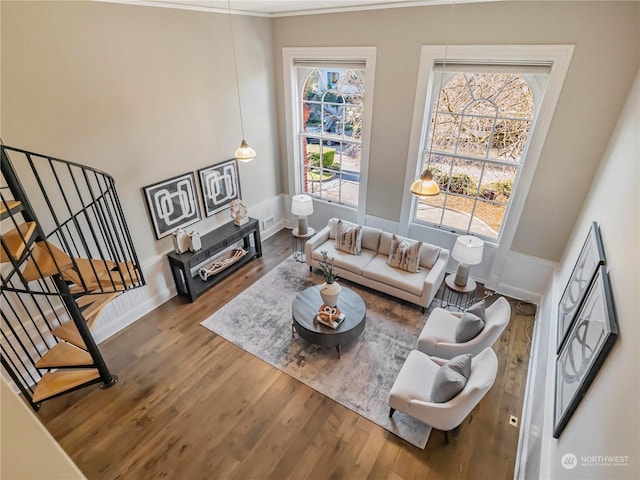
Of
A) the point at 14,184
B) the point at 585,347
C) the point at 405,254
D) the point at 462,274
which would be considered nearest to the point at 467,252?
the point at 462,274

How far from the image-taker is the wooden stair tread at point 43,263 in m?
2.53

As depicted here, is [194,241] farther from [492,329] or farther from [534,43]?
[534,43]

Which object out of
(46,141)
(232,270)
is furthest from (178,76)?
(232,270)

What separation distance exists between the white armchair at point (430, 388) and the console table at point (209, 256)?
283 centimetres

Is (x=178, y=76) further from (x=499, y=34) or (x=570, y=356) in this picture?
(x=570, y=356)

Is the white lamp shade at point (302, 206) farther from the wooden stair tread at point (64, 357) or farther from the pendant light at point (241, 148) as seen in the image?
the wooden stair tread at point (64, 357)

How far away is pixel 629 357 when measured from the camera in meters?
1.44

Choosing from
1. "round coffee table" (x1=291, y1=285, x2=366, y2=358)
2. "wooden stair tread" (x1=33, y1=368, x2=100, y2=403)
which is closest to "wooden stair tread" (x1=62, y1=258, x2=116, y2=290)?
"wooden stair tread" (x1=33, y1=368, x2=100, y2=403)

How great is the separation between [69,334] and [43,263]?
0.92 m

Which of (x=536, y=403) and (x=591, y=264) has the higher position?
(x=591, y=264)

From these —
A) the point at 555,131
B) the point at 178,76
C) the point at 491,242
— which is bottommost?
the point at 491,242

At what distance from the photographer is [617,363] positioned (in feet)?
5.06

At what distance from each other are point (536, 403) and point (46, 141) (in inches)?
188

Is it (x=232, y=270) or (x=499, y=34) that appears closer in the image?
(x=499, y=34)
